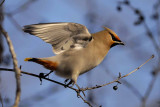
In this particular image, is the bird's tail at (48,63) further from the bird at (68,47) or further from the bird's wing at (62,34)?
the bird's wing at (62,34)

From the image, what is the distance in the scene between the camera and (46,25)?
12.4 feet

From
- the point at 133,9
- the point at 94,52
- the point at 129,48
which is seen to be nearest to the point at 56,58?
the point at 94,52

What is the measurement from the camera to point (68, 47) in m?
3.98

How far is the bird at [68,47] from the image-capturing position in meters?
3.75

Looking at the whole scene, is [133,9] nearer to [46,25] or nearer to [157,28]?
[157,28]

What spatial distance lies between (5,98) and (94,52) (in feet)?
Result: 4.48

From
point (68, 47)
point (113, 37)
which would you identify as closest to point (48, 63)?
Answer: point (68, 47)

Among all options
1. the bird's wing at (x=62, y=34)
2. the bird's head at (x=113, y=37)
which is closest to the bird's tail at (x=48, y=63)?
the bird's wing at (x=62, y=34)

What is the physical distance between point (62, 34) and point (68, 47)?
206 mm

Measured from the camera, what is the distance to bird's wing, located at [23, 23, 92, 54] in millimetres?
3756

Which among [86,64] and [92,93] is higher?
[86,64]

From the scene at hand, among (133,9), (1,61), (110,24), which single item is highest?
(133,9)

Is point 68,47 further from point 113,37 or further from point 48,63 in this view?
point 113,37

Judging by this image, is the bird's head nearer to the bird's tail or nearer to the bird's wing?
the bird's wing
